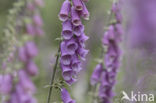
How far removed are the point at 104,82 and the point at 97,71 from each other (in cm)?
15

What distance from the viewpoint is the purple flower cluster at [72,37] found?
2.31m

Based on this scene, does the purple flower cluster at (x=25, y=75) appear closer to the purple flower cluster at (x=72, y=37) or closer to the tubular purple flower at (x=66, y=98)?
the tubular purple flower at (x=66, y=98)

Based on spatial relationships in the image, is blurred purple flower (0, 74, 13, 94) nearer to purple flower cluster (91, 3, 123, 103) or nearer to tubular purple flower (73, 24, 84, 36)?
purple flower cluster (91, 3, 123, 103)

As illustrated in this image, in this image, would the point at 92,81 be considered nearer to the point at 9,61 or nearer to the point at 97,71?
the point at 97,71

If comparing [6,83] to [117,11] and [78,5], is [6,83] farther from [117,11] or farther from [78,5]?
[78,5]

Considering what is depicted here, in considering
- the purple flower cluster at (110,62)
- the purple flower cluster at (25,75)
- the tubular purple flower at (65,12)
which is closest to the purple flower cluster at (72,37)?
the tubular purple flower at (65,12)

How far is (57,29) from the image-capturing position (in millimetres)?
6340

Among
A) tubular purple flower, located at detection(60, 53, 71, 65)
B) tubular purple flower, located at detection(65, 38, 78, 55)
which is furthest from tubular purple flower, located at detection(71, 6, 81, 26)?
tubular purple flower, located at detection(60, 53, 71, 65)

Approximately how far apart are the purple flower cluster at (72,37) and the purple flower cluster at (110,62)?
2.72 feet

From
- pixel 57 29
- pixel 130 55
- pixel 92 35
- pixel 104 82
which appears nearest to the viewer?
pixel 104 82

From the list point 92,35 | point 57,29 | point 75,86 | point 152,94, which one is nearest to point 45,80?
point 75,86

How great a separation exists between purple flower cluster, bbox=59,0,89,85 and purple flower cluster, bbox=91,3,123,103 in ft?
2.72

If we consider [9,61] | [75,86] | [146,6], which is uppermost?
[146,6]

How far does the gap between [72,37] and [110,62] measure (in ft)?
3.08
